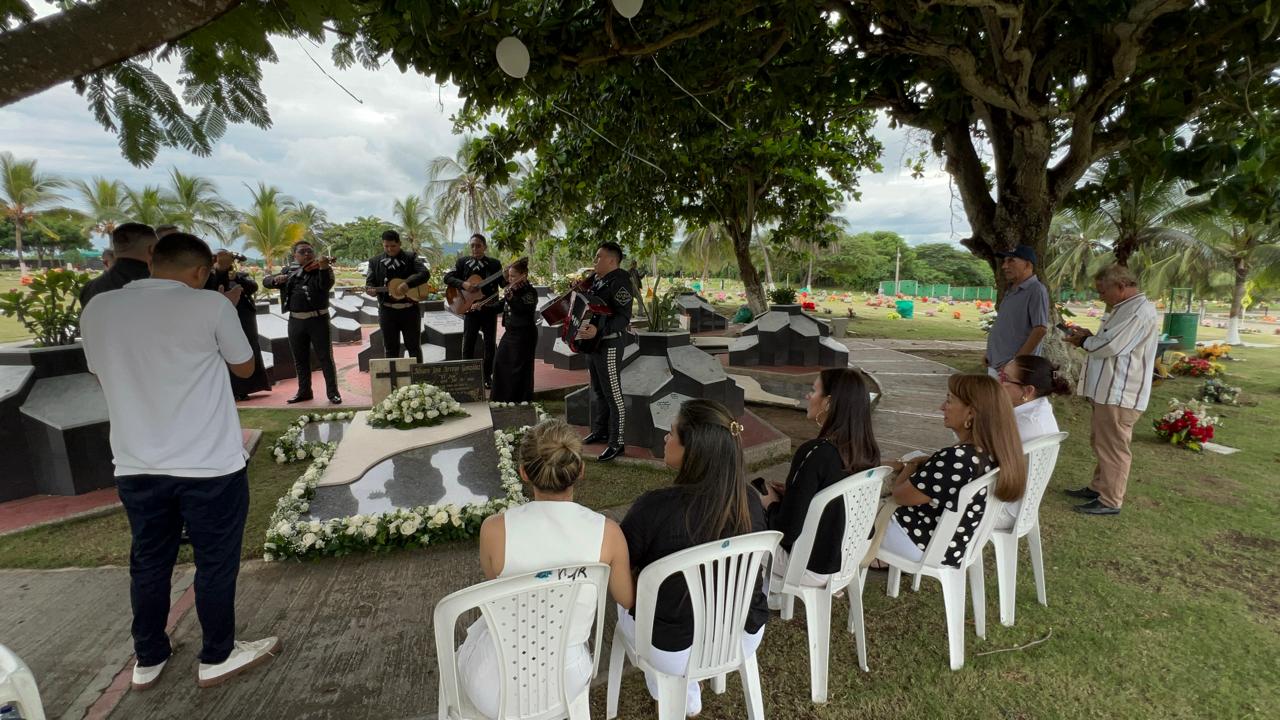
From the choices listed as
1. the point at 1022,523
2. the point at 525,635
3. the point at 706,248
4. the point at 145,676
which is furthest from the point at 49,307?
the point at 706,248

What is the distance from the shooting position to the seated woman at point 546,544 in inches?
67.5

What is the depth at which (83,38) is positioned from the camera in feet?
4.15

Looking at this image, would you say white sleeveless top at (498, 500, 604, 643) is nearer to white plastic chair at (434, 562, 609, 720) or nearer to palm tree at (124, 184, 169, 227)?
white plastic chair at (434, 562, 609, 720)

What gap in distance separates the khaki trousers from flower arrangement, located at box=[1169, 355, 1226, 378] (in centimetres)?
932

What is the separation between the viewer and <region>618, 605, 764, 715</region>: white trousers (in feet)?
6.33

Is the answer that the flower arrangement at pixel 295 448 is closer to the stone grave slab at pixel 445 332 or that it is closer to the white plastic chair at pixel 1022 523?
the stone grave slab at pixel 445 332

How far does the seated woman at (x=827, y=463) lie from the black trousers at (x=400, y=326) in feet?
19.0

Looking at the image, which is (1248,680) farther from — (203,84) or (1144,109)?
(203,84)

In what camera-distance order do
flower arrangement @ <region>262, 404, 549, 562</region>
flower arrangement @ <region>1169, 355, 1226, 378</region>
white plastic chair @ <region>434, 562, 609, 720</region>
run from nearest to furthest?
white plastic chair @ <region>434, 562, 609, 720</region> → flower arrangement @ <region>262, 404, 549, 562</region> → flower arrangement @ <region>1169, 355, 1226, 378</region>

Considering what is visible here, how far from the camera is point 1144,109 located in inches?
185

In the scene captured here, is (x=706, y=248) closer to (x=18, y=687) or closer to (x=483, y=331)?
(x=483, y=331)

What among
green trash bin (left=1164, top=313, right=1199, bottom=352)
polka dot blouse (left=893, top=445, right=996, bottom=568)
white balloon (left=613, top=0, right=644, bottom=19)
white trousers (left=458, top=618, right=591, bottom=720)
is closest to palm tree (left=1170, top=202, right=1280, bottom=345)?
A: green trash bin (left=1164, top=313, right=1199, bottom=352)

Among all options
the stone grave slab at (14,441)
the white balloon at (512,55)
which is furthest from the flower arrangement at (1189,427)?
the stone grave slab at (14,441)

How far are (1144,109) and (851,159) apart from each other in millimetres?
7508
